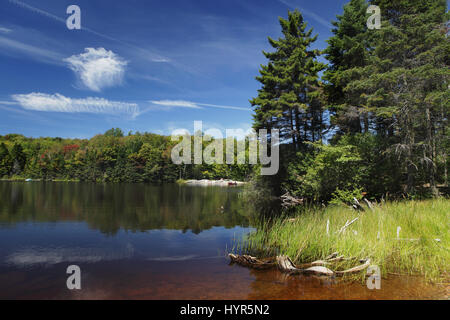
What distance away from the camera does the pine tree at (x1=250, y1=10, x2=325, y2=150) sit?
23734 mm

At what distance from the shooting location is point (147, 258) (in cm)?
902

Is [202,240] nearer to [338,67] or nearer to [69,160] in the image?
[338,67]

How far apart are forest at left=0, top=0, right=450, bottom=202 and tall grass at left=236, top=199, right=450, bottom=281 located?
26.6ft

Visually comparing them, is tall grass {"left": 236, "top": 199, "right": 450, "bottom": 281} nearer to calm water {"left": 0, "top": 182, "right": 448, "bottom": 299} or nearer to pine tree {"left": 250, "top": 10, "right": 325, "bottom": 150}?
calm water {"left": 0, "top": 182, "right": 448, "bottom": 299}

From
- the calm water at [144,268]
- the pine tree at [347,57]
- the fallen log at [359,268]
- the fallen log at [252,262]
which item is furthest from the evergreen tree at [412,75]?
the fallen log at [252,262]

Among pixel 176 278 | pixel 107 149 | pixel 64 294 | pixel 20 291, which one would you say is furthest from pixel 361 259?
pixel 107 149

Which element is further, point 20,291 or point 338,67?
point 338,67

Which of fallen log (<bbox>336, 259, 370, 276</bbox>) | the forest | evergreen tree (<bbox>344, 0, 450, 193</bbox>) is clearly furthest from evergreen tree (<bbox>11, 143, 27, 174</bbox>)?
fallen log (<bbox>336, 259, 370, 276</bbox>)

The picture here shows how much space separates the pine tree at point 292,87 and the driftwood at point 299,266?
690 inches

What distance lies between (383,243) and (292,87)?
2035 centimetres

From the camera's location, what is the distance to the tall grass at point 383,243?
651 cm

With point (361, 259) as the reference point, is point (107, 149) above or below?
above

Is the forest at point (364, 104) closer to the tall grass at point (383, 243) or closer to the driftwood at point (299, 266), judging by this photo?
the tall grass at point (383, 243)
